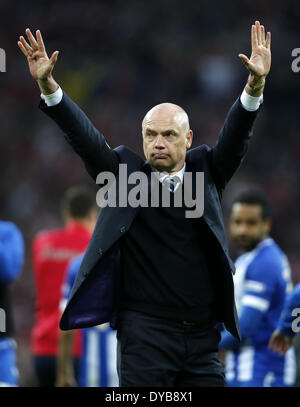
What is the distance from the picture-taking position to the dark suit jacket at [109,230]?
385cm

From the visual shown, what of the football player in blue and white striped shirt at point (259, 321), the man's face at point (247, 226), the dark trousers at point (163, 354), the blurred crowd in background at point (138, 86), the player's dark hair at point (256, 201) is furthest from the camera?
the blurred crowd in background at point (138, 86)

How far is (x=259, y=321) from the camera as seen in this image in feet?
17.9

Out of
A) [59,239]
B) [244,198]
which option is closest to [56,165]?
[59,239]

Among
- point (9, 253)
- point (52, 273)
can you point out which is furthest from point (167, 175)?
point (52, 273)

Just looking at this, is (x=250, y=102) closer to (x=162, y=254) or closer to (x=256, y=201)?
(x=162, y=254)

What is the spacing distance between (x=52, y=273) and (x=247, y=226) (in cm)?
210

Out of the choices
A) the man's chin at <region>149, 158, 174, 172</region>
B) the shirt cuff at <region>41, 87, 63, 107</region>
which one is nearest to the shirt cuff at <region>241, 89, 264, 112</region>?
the man's chin at <region>149, 158, 174, 172</region>

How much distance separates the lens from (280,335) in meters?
5.19

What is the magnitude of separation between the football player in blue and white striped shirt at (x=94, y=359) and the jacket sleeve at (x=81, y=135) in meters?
2.65

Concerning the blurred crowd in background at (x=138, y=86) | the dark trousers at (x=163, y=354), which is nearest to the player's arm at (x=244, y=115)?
the dark trousers at (x=163, y=354)

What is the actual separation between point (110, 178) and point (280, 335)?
1793 millimetres

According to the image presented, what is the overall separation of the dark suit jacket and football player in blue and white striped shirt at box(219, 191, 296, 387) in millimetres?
1509

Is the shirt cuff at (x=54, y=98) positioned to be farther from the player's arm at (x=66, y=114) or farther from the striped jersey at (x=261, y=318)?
the striped jersey at (x=261, y=318)

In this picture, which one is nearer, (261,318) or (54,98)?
(54,98)
